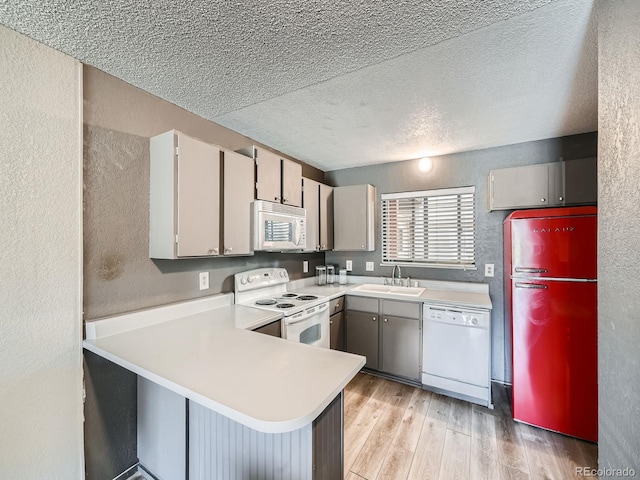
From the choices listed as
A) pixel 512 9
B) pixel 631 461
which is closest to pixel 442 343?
pixel 631 461

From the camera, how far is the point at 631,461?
2.39 feet

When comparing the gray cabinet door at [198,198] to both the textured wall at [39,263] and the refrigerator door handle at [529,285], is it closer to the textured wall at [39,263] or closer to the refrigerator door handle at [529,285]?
the textured wall at [39,263]

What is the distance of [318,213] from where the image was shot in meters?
3.18

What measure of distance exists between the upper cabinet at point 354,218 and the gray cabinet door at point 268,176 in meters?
1.12

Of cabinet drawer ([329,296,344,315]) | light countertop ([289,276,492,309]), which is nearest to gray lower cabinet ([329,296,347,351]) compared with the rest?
cabinet drawer ([329,296,344,315])

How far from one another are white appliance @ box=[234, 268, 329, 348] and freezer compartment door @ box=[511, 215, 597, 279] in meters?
1.68

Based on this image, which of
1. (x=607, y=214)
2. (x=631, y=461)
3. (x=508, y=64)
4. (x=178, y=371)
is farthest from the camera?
(x=508, y=64)

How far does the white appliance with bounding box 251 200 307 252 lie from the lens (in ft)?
7.23

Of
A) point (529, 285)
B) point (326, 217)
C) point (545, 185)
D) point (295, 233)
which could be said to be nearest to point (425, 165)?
point (545, 185)

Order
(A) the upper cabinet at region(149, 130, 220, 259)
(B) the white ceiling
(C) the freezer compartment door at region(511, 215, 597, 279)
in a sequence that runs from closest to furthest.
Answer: (B) the white ceiling < (A) the upper cabinet at region(149, 130, 220, 259) < (C) the freezer compartment door at region(511, 215, 597, 279)

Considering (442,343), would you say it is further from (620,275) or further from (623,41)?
(623,41)

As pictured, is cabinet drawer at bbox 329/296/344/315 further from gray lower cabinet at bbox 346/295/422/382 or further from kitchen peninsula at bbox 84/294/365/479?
kitchen peninsula at bbox 84/294/365/479

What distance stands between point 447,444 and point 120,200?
108 inches

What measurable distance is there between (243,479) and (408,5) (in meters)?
2.11
